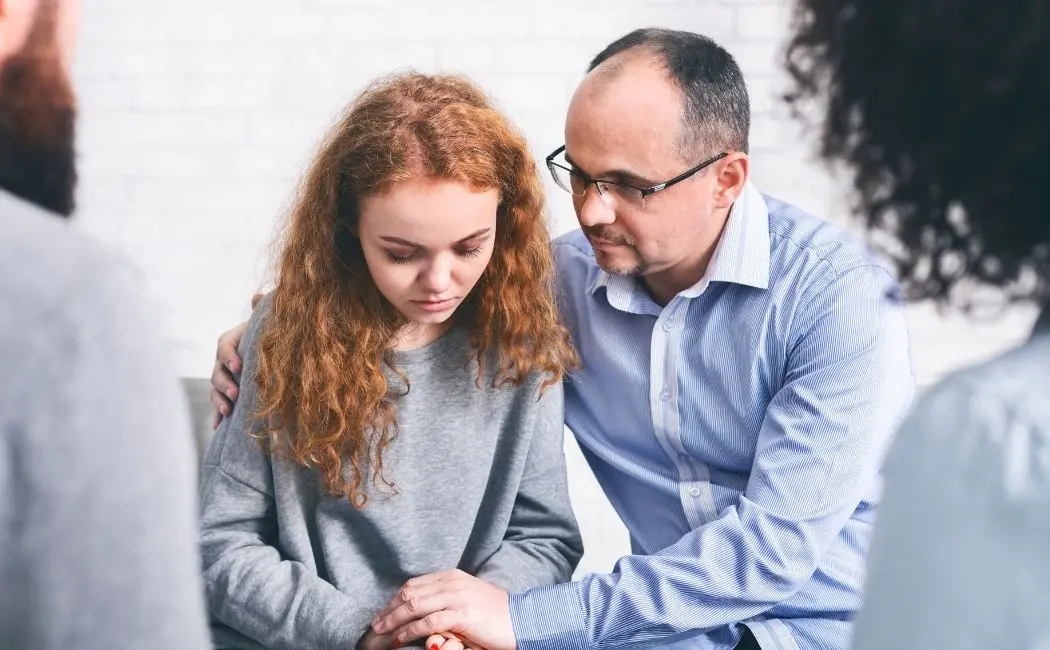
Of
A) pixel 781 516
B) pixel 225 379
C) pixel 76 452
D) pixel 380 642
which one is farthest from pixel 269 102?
pixel 76 452

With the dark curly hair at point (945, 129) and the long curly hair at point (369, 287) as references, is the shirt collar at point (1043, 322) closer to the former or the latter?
the dark curly hair at point (945, 129)

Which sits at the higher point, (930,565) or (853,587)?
(930,565)

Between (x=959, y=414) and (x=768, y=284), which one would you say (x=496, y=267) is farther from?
(x=959, y=414)

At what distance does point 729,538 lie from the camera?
1603 mm

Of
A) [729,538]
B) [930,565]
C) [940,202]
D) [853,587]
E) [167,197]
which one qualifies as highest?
[940,202]

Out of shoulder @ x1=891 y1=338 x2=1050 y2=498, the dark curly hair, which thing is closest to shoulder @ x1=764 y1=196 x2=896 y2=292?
the dark curly hair

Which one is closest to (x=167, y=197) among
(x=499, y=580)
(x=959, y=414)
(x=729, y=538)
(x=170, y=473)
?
(x=499, y=580)

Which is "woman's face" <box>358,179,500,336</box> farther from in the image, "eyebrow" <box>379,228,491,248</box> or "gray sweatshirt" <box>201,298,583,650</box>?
"gray sweatshirt" <box>201,298,583,650</box>

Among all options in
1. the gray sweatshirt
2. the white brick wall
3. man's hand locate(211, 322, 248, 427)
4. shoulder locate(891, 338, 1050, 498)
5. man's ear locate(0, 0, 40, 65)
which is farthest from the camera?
the white brick wall

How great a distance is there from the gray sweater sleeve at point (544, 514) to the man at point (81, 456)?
42.7 inches

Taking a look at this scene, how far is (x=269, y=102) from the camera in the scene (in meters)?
2.99

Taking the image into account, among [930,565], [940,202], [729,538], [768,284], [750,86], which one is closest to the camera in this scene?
[930,565]

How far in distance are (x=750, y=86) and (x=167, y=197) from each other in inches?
58.6

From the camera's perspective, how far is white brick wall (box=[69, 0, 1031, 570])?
291 centimetres
